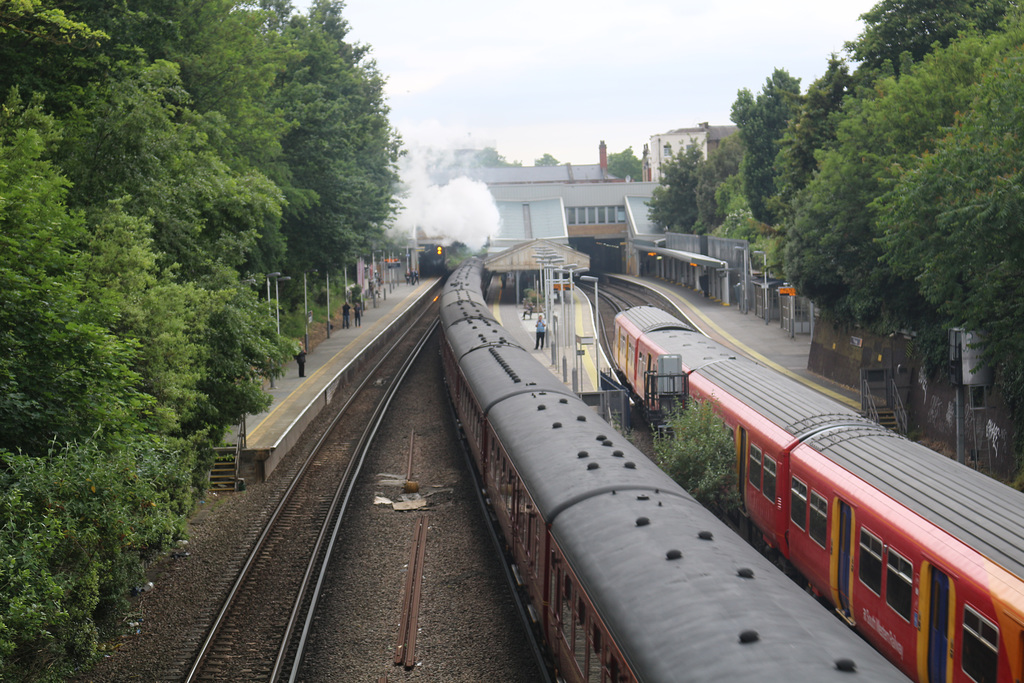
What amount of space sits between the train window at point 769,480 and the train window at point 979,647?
611 cm

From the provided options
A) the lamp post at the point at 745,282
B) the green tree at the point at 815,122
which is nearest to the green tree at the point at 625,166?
the lamp post at the point at 745,282

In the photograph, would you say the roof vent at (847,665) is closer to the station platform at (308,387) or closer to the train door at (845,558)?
the train door at (845,558)

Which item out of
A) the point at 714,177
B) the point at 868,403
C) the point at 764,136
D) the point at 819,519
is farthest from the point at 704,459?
the point at 714,177

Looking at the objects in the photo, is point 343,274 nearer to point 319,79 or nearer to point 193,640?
point 319,79

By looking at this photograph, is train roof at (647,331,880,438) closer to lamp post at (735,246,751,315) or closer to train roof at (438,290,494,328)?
train roof at (438,290,494,328)

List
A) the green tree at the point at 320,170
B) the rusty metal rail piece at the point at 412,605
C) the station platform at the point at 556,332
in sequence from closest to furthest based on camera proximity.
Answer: the rusty metal rail piece at the point at 412,605 → the station platform at the point at 556,332 → the green tree at the point at 320,170

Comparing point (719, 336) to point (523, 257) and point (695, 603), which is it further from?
point (695, 603)

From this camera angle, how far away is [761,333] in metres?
46.1

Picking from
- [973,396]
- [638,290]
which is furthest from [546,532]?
[638,290]

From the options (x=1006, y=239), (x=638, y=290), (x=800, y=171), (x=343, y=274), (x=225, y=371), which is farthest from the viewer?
(x=638, y=290)

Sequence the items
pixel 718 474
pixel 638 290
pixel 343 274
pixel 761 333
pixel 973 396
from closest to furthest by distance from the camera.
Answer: pixel 718 474, pixel 973 396, pixel 761 333, pixel 343 274, pixel 638 290

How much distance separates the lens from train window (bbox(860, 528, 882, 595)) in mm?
11508

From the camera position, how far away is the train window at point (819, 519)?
1327 cm

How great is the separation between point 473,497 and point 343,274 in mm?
38818
